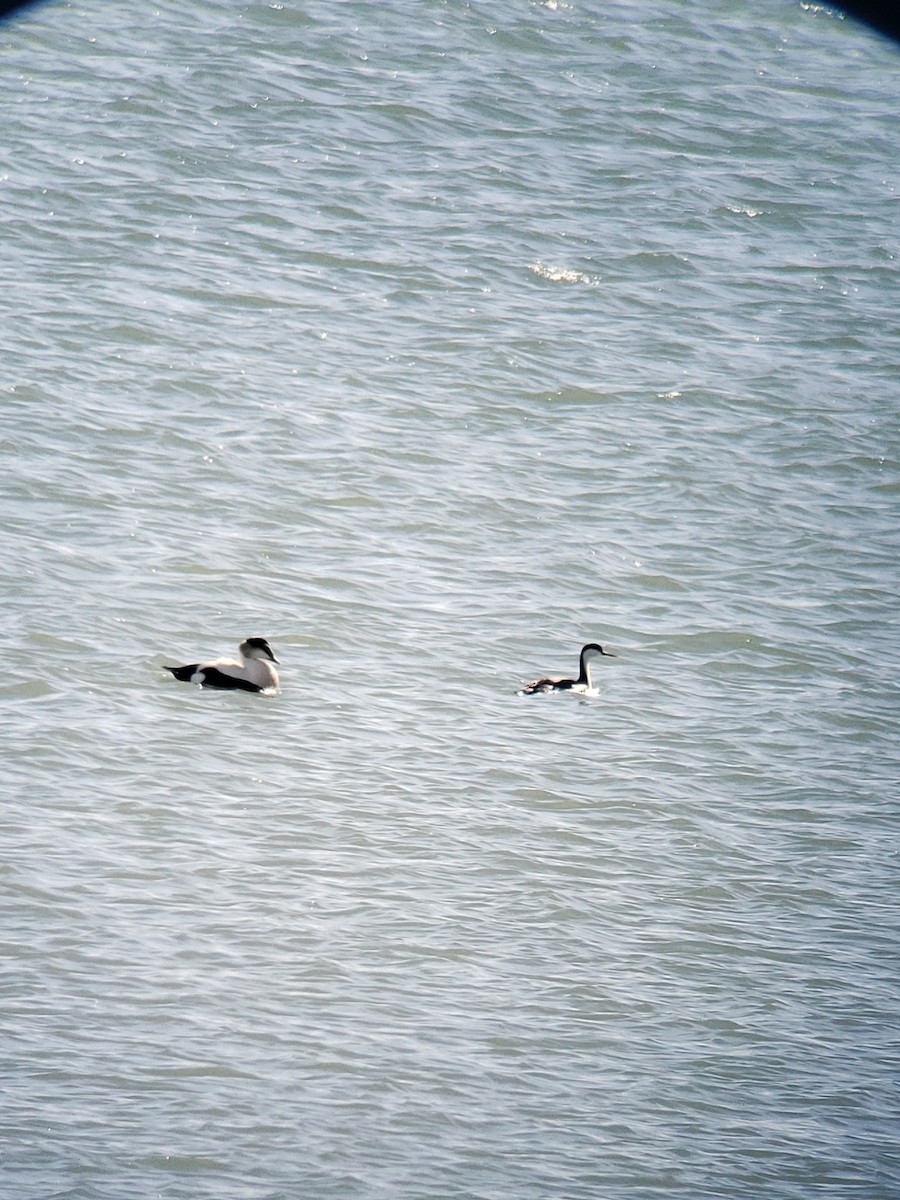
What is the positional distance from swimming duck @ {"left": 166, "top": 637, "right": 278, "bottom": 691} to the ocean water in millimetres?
154

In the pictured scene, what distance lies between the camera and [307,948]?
8.71 m

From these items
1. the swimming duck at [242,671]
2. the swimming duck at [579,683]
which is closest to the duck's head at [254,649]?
the swimming duck at [242,671]

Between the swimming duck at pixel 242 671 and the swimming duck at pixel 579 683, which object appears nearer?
the swimming duck at pixel 242 671

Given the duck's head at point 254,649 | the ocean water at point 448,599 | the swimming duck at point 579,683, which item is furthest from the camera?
the swimming duck at point 579,683

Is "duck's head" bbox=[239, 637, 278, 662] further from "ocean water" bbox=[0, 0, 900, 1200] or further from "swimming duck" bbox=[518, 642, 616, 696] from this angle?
"swimming duck" bbox=[518, 642, 616, 696]

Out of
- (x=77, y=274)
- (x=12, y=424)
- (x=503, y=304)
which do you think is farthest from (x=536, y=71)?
(x=12, y=424)

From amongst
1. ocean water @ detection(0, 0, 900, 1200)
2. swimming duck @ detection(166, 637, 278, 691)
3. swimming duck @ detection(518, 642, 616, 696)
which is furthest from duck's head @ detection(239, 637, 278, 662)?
swimming duck @ detection(518, 642, 616, 696)

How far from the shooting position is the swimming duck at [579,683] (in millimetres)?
12562

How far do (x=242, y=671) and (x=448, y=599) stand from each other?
2.63m

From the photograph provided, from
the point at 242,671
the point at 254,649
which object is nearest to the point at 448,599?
the point at 254,649

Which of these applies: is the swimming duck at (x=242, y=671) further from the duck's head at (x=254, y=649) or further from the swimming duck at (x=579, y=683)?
the swimming duck at (x=579, y=683)

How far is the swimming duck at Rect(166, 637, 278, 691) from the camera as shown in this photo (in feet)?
38.4

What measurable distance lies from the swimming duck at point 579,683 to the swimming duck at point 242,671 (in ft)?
5.68

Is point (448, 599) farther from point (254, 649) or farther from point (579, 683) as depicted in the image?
point (254, 649)
